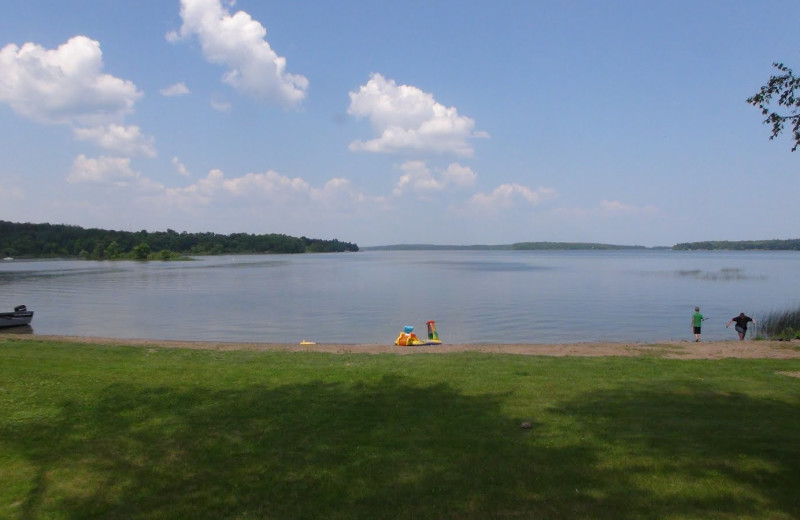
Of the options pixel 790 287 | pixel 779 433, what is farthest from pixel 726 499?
pixel 790 287

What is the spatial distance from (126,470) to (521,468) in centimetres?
396

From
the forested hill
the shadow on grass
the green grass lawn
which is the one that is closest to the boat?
the green grass lawn

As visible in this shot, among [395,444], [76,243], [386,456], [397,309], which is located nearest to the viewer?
[386,456]

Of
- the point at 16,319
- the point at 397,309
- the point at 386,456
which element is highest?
the point at 386,456

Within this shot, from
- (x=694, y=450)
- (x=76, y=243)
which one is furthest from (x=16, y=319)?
(x=76, y=243)

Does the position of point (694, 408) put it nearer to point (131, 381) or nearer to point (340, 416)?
point (340, 416)

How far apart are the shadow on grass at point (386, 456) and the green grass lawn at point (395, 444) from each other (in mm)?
24

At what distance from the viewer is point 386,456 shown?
19.6 feet

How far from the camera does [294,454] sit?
240 inches

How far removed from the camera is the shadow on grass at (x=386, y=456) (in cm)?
490

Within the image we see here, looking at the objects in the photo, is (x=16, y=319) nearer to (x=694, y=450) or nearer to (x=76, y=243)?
(x=694, y=450)

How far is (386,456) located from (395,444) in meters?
0.38

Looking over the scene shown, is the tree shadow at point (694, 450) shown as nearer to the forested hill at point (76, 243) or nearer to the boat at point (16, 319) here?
the boat at point (16, 319)

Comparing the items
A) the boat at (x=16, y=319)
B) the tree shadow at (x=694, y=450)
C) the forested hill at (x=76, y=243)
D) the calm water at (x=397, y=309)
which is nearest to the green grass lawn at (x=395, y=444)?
the tree shadow at (x=694, y=450)
